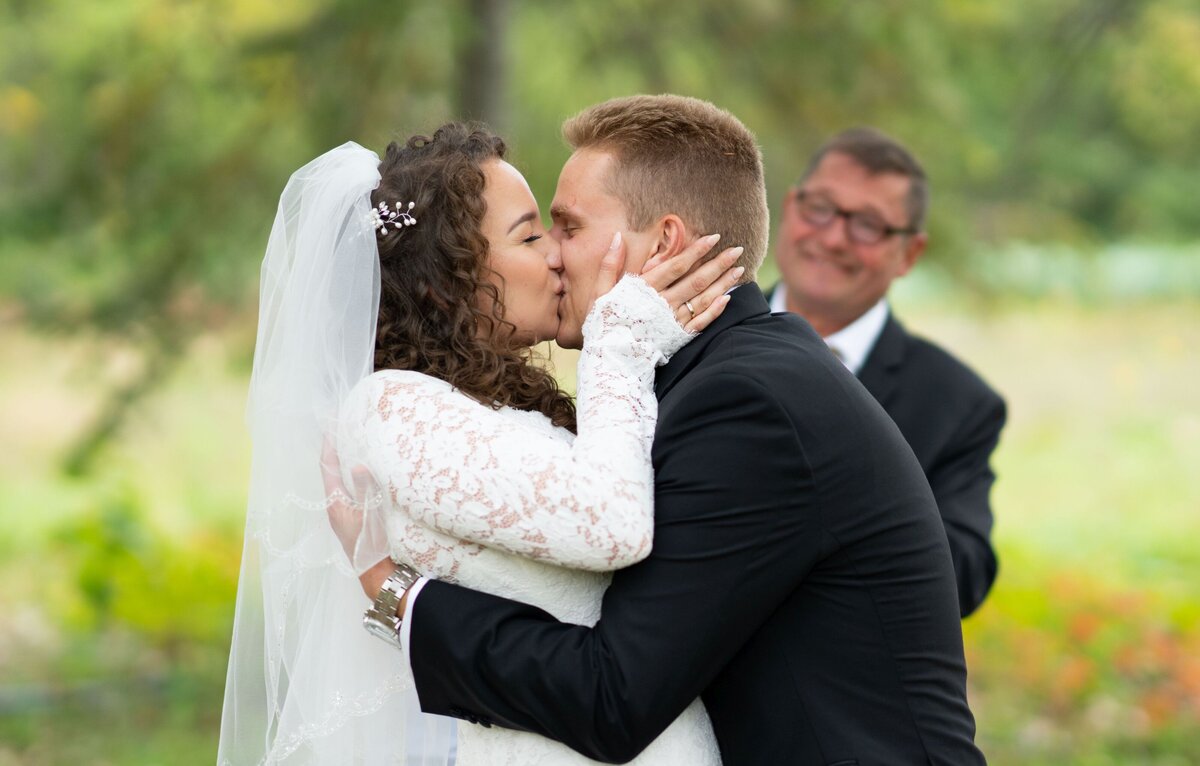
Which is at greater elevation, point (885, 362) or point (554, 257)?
point (554, 257)

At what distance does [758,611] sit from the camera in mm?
2354

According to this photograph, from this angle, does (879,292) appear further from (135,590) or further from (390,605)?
(135,590)

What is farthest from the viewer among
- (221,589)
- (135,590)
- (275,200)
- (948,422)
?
(221,589)

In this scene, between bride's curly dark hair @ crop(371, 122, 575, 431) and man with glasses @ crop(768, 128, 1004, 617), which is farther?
man with glasses @ crop(768, 128, 1004, 617)

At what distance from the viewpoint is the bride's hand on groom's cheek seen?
8.64ft

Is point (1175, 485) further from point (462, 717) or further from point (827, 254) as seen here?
point (462, 717)

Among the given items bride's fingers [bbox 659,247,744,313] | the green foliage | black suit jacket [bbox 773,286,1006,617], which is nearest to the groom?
bride's fingers [bbox 659,247,744,313]

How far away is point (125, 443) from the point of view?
24.8 ft

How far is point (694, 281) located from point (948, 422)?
1976 mm

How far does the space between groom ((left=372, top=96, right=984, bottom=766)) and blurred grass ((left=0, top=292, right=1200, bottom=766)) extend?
15.3ft

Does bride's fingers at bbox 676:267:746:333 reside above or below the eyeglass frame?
below

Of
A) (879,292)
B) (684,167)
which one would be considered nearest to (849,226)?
(879,292)

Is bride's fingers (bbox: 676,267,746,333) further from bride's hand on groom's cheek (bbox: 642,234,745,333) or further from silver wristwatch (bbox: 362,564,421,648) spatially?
silver wristwatch (bbox: 362,564,421,648)

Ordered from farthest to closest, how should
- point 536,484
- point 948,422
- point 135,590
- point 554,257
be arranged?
point 135,590 < point 948,422 < point 554,257 < point 536,484
